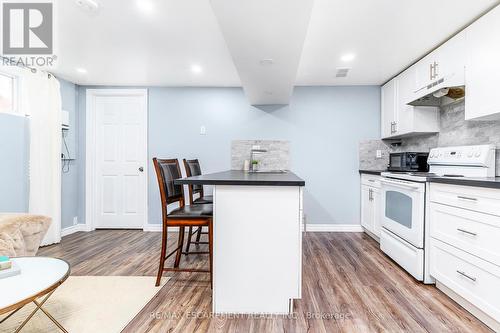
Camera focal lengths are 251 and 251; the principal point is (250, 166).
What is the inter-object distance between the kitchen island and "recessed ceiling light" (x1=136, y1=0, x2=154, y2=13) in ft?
4.67

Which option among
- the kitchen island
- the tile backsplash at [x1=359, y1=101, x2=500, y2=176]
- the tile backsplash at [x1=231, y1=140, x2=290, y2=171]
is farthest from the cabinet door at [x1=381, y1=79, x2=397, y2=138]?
the kitchen island

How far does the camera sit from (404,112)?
317 cm

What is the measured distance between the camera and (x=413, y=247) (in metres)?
2.29

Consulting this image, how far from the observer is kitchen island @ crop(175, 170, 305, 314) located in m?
1.69

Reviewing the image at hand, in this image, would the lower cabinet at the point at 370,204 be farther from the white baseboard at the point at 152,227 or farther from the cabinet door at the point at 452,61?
the white baseboard at the point at 152,227

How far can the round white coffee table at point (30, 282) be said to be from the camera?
42.1 inches

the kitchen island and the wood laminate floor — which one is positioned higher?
the kitchen island

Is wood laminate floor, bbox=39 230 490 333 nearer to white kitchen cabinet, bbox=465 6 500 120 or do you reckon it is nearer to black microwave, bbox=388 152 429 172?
black microwave, bbox=388 152 429 172

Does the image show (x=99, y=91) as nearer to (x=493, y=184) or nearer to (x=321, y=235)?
(x=321, y=235)

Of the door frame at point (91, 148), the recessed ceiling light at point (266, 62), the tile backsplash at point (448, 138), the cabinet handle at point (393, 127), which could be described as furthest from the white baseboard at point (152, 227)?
the cabinet handle at point (393, 127)

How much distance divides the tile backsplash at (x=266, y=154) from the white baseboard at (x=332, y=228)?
98cm

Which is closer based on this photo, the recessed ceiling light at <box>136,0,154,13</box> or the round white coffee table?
the round white coffee table

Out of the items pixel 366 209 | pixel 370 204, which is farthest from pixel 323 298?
pixel 366 209

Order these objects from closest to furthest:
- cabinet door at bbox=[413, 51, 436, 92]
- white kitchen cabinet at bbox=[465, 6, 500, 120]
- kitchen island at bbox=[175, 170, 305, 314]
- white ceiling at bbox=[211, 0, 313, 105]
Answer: white ceiling at bbox=[211, 0, 313, 105], kitchen island at bbox=[175, 170, 305, 314], white kitchen cabinet at bbox=[465, 6, 500, 120], cabinet door at bbox=[413, 51, 436, 92]
